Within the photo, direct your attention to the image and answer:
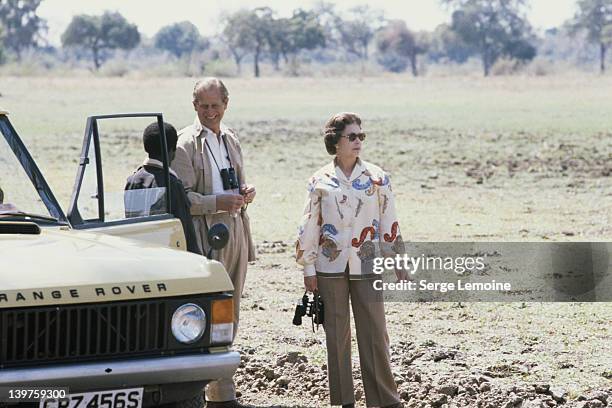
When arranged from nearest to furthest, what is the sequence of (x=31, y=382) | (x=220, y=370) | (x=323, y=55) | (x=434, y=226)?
(x=31, y=382), (x=220, y=370), (x=434, y=226), (x=323, y=55)

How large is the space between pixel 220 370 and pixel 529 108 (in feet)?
96.7

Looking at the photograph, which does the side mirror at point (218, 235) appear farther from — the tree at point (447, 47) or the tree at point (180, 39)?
the tree at point (180, 39)

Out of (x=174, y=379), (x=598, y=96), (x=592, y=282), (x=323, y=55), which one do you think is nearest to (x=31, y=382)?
(x=174, y=379)

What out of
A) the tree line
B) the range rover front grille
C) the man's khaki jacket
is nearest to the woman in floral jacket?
the man's khaki jacket

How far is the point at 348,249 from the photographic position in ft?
19.9

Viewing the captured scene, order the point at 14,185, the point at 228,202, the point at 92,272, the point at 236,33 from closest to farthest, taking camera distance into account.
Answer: the point at 92,272
the point at 14,185
the point at 228,202
the point at 236,33

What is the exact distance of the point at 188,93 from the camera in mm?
39906

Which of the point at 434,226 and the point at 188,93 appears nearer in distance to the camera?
the point at 434,226

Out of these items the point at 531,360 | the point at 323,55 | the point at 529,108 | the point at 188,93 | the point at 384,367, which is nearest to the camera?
the point at 384,367

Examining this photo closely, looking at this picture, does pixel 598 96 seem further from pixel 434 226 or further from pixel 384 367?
pixel 384 367

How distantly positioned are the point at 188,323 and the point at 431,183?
1446cm

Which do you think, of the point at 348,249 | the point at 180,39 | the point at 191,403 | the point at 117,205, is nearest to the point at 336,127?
the point at 348,249

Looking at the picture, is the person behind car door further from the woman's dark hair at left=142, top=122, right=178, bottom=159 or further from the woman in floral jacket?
the woman in floral jacket

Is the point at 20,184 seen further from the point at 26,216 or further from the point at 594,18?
the point at 594,18
